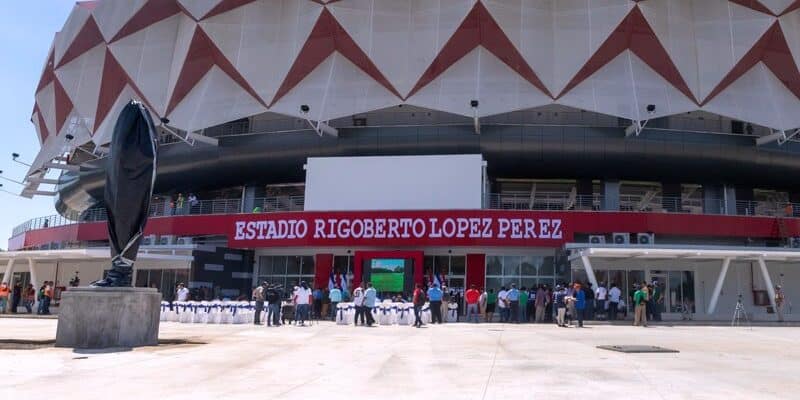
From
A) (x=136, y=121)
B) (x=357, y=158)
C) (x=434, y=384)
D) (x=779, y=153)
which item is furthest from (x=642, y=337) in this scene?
(x=779, y=153)

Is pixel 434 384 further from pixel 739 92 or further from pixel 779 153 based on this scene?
pixel 779 153

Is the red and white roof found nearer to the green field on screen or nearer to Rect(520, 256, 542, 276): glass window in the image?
Rect(520, 256, 542, 276): glass window

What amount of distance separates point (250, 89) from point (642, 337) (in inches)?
964

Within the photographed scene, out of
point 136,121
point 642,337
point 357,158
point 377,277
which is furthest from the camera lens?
Answer: point 357,158

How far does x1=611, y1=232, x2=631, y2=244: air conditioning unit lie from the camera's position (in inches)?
1247

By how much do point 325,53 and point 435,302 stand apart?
1534 cm

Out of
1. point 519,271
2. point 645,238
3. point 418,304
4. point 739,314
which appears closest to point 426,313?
point 418,304

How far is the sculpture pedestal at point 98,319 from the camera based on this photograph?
13.6 meters

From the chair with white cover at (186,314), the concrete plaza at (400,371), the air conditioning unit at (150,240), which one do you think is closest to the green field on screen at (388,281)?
the chair with white cover at (186,314)

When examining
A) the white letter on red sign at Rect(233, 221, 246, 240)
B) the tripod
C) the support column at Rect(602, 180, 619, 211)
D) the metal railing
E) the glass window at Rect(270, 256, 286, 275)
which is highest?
the support column at Rect(602, 180, 619, 211)

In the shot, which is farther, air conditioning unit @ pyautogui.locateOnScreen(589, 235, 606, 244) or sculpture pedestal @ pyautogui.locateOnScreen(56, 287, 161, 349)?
air conditioning unit @ pyautogui.locateOnScreen(589, 235, 606, 244)

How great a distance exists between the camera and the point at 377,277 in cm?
3188

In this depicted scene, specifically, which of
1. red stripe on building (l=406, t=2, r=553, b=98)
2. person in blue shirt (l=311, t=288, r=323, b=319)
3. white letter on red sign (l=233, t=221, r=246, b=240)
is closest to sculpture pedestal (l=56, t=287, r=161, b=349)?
person in blue shirt (l=311, t=288, r=323, b=319)

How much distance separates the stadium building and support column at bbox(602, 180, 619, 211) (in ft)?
0.37
